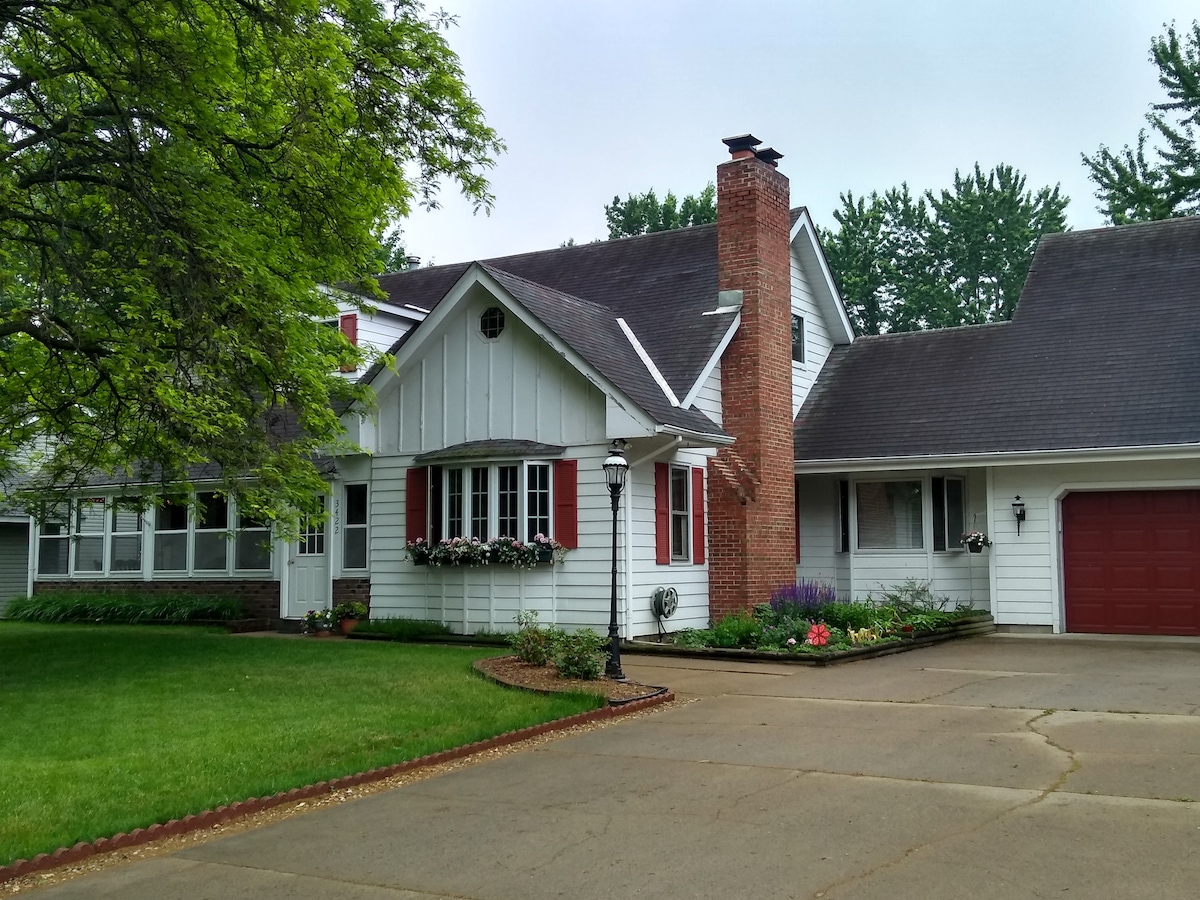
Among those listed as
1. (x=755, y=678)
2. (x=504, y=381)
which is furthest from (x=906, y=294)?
(x=755, y=678)

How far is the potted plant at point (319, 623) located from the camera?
1786cm

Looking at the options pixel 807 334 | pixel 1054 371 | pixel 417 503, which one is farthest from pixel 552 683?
pixel 807 334

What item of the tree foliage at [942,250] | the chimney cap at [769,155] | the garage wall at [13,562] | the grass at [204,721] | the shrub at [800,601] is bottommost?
the grass at [204,721]

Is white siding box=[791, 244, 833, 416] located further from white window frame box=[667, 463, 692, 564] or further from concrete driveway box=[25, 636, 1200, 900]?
concrete driveway box=[25, 636, 1200, 900]

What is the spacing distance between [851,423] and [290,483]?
1017 centimetres

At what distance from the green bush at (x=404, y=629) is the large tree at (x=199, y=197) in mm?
3601

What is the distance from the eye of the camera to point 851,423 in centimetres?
1959

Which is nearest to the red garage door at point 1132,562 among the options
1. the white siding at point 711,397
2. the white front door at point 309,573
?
the white siding at point 711,397

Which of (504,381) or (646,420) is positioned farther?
(504,381)

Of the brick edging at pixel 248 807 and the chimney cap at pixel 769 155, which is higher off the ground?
the chimney cap at pixel 769 155

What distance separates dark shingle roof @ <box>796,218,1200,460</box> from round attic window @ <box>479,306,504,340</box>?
5.82 metres

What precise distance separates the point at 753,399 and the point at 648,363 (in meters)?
1.75

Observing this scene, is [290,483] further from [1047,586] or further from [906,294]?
[906,294]

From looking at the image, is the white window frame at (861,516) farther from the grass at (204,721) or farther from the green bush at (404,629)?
the grass at (204,721)
